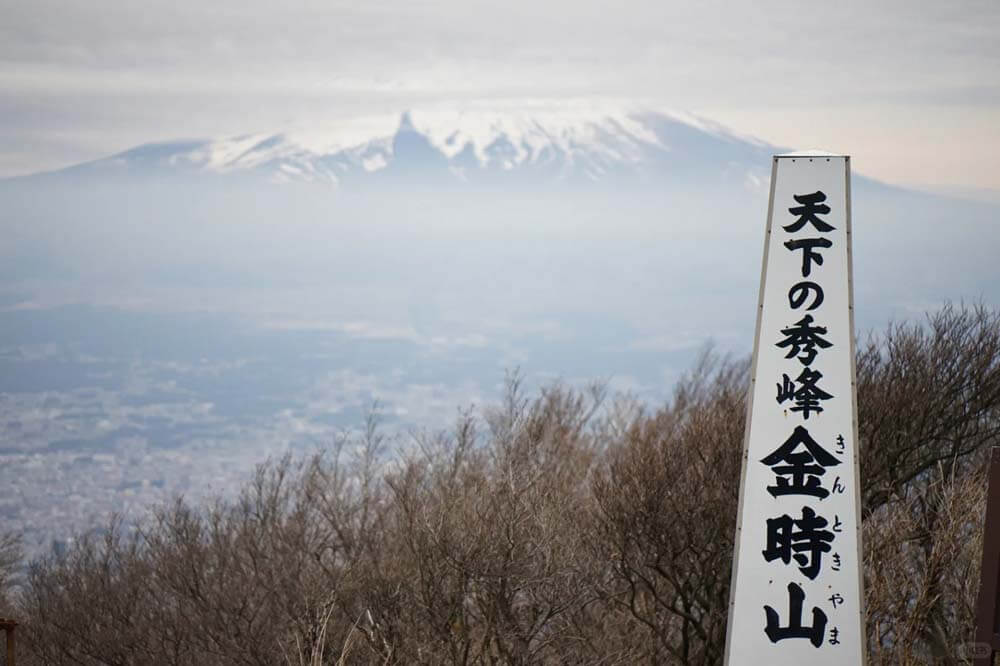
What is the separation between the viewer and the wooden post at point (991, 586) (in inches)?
184

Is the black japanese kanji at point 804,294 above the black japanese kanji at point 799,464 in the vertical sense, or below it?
above

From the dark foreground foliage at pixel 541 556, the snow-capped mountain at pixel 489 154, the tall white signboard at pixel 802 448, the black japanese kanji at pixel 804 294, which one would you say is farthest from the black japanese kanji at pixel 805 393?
the snow-capped mountain at pixel 489 154

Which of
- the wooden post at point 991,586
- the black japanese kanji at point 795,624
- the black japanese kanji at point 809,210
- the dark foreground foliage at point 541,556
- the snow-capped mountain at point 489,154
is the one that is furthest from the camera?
the snow-capped mountain at point 489,154

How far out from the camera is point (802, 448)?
512cm

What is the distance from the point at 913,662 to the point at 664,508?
4.12m

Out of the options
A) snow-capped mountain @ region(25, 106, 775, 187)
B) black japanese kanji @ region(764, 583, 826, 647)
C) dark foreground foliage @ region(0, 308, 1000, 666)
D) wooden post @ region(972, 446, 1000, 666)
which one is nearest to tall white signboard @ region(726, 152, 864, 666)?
black japanese kanji @ region(764, 583, 826, 647)

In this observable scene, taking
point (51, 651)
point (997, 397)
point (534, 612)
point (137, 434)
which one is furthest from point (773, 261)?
point (137, 434)

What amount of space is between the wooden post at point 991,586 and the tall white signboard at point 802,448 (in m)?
0.52

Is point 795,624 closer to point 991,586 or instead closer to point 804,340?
point 991,586

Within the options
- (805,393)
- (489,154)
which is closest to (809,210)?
(805,393)

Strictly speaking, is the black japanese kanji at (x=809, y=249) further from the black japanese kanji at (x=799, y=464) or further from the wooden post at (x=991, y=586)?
the wooden post at (x=991, y=586)

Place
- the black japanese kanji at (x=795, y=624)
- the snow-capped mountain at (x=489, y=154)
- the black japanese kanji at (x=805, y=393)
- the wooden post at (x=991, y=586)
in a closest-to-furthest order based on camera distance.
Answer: the wooden post at (x=991, y=586)
the black japanese kanji at (x=795, y=624)
the black japanese kanji at (x=805, y=393)
the snow-capped mountain at (x=489, y=154)

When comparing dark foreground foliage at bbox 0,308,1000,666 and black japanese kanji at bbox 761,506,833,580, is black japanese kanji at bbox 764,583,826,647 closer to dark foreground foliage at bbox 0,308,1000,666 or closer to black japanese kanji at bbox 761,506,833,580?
black japanese kanji at bbox 761,506,833,580

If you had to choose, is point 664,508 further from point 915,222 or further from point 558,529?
point 915,222
